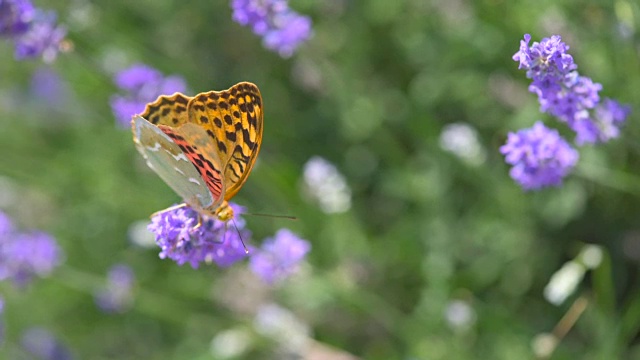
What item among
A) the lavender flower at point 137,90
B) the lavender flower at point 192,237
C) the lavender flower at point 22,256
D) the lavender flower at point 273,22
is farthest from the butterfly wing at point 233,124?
the lavender flower at point 22,256

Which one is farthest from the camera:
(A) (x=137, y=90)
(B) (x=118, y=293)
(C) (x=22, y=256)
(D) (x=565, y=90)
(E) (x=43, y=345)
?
(E) (x=43, y=345)

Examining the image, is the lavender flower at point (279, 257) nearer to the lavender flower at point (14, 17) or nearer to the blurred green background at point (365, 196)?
the blurred green background at point (365, 196)

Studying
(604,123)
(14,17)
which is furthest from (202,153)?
(604,123)

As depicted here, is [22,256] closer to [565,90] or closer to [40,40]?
[40,40]

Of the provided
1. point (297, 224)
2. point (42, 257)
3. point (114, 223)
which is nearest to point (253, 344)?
point (297, 224)

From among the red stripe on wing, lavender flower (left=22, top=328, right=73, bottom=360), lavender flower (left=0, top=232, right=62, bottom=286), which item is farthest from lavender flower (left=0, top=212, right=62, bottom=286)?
the red stripe on wing

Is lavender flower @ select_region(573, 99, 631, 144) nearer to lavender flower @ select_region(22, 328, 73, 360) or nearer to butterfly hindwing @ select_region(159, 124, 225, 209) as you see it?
butterfly hindwing @ select_region(159, 124, 225, 209)

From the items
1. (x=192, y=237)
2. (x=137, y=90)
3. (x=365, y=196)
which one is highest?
(x=365, y=196)
